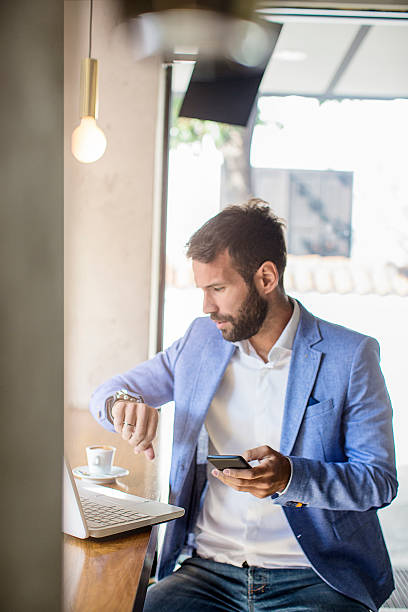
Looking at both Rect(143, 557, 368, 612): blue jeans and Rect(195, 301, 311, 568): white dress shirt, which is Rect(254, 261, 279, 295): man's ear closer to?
Rect(195, 301, 311, 568): white dress shirt

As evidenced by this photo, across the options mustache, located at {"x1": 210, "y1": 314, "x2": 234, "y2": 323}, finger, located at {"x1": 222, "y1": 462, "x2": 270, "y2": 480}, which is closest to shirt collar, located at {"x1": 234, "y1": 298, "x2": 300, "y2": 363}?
mustache, located at {"x1": 210, "y1": 314, "x2": 234, "y2": 323}

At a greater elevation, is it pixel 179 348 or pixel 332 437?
pixel 179 348

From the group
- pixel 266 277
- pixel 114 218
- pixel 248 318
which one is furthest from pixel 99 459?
pixel 114 218

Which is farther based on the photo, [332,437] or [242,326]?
[242,326]

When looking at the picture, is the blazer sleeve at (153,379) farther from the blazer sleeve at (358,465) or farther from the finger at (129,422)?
the blazer sleeve at (358,465)

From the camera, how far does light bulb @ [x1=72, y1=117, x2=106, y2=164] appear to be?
1430 millimetres

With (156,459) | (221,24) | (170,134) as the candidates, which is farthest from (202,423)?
(170,134)

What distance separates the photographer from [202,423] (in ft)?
4.38

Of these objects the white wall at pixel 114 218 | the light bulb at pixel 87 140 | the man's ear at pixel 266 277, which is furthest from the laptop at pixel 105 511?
the white wall at pixel 114 218

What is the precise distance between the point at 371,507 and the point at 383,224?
1303mm

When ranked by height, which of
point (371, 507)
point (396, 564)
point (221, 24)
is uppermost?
point (221, 24)

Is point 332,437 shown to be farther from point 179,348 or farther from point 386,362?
point 386,362

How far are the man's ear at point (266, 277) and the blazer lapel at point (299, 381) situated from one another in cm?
22

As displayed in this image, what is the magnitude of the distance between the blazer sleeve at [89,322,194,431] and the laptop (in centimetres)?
41
